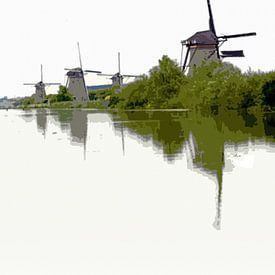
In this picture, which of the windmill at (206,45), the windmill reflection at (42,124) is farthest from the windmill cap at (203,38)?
the windmill reflection at (42,124)

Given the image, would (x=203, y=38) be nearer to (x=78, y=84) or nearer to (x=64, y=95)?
(x=78, y=84)

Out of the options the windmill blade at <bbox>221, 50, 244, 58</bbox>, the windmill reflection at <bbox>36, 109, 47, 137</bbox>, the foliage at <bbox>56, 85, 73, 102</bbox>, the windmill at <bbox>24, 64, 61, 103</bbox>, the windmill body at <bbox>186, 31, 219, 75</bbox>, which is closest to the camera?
the windmill reflection at <bbox>36, 109, 47, 137</bbox>

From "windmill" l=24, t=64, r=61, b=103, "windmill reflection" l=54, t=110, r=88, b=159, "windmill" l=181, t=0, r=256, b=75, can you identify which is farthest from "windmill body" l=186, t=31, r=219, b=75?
"windmill" l=24, t=64, r=61, b=103

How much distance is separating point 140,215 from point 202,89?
42.9 metres

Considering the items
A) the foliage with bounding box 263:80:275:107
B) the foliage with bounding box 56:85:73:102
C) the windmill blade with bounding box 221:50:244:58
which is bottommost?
the foliage with bounding box 263:80:275:107

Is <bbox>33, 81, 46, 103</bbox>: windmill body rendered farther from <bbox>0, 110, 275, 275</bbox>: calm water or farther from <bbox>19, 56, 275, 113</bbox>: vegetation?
<bbox>0, 110, 275, 275</bbox>: calm water

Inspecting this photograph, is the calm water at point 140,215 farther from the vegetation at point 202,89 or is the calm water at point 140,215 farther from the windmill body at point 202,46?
the windmill body at point 202,46

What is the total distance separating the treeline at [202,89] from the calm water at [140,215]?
96.2 feet

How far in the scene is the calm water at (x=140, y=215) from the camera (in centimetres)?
488

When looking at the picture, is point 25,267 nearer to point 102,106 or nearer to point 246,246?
point 246,246

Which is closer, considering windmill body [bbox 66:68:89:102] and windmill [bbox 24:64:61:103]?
windmill body [bbox 66:68:89:102]

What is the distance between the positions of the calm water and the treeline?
29.3m

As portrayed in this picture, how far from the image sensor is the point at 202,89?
160 feet

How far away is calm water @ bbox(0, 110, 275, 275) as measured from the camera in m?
4.88
